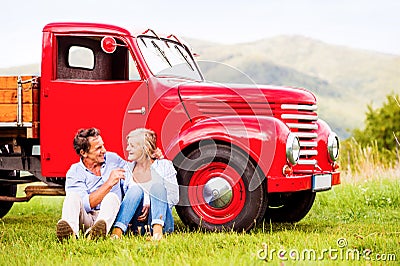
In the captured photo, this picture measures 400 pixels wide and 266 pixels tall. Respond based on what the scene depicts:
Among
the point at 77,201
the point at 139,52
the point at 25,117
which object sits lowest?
the point at 77,201

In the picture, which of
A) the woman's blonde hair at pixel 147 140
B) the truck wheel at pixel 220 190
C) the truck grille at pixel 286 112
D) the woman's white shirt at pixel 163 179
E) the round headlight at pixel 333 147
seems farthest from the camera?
the round headlight at pixel 333 147

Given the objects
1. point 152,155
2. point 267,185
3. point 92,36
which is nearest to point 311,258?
point 267,185

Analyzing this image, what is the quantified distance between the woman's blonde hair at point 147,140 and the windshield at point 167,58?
2.47 feet

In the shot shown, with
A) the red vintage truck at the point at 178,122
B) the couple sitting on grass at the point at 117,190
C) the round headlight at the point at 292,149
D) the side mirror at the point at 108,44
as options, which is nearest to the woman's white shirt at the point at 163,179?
the couple sitting on grass at the point at 117,190

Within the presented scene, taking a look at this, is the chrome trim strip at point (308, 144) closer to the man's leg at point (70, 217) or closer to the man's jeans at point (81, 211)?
the man's jeans at point (81, 211)

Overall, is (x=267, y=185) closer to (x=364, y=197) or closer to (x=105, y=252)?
(x=105, y=252)

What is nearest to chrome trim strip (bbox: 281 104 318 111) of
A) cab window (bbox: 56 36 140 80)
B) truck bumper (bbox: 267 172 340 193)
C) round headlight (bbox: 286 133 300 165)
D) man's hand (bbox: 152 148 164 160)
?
round headlight (bbox: 286 133 300 165)

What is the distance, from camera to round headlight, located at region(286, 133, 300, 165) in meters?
7.17

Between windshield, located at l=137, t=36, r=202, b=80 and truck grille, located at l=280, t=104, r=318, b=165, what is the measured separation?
122 centimetres

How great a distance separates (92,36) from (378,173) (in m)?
6.78

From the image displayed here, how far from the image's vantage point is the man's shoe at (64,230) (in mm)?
6605

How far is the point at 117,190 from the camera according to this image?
6.93 m

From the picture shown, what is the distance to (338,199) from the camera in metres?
10.4

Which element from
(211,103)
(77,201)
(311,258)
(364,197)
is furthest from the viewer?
(364,197)
